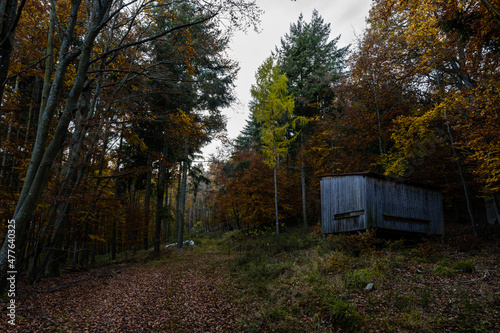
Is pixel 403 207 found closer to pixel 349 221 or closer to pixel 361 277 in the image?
pixel 349 221

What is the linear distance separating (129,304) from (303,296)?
4.62 meters

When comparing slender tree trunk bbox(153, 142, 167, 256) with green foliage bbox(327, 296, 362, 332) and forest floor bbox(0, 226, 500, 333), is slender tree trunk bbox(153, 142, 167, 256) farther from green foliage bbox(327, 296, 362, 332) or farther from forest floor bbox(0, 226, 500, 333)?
green foliage bbox(327, 296, 362, 332)

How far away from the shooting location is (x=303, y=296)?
6430 mm

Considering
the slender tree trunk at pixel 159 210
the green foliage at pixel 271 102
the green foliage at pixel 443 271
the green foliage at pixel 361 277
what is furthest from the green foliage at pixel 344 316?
the green foliage at pixel 271 102

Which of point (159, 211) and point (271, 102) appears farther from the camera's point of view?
point (271, 102)

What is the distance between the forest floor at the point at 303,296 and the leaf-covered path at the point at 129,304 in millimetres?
24

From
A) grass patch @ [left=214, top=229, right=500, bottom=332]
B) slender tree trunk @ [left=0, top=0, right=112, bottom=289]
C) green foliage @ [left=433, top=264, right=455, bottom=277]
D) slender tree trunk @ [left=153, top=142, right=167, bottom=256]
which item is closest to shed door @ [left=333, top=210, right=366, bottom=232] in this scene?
grass patch @ [left=214, top=229, right=500, bottom=332]

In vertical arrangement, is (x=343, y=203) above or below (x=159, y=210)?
above

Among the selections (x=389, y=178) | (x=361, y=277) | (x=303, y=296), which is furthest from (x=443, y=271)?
(x=389, y=178)

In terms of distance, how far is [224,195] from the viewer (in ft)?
78.2

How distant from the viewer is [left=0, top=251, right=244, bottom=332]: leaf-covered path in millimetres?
5454

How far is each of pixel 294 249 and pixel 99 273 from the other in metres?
8.60

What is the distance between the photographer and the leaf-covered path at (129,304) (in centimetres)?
545

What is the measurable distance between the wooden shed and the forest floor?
138cm
